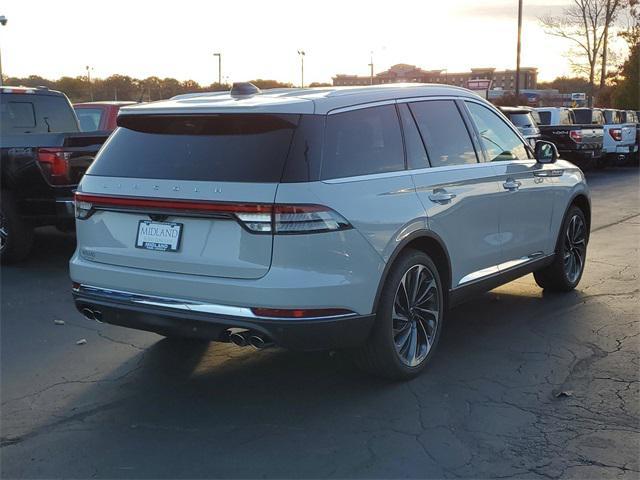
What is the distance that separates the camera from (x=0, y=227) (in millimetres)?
8164

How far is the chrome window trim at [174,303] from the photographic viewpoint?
3.76 m

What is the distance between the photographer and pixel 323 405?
4.21m

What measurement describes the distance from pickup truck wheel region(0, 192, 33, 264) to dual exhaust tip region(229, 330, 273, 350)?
5239mm

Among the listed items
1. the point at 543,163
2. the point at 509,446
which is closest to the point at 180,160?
the point at 509,446

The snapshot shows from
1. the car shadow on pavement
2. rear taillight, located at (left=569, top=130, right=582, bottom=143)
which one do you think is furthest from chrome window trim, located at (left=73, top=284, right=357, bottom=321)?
rear taillight, located at (left=569, top=130, right=582, bottom=143)

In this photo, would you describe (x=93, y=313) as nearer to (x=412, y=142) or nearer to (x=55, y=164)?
(x=412, y=142)

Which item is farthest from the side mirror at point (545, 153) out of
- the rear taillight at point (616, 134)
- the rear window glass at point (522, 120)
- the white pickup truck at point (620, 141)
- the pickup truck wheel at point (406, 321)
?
the rear taillight at point (616, 134)

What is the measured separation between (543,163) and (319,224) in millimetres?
3093

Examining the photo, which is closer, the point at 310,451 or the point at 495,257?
the point at 310,451

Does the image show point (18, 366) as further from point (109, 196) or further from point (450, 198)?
point (450, 198)

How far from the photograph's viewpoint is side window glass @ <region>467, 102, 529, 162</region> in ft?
18.0

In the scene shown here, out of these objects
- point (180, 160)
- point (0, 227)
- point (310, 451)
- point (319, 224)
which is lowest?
point (310, 451)

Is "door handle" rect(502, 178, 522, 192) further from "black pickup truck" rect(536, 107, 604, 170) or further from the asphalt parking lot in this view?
"black pickup truck" rect(536, 107, 604, 170)

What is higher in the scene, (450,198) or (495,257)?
(450,198)
